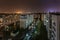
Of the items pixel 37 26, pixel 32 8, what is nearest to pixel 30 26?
pixel 37 26

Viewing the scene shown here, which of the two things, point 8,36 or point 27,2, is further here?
point 27,2

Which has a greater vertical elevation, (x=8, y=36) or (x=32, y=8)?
(x=32, y=8)

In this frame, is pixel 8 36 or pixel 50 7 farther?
pixel 50 7

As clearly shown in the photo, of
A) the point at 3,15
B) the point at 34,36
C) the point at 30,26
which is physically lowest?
the point at 34,36

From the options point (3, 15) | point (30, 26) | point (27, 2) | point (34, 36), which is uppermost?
point (27, 2)

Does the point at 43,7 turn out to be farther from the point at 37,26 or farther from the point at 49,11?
the point at 37,26

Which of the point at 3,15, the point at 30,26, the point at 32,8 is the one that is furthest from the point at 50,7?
the point at 3,15

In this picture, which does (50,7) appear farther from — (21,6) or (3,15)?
(3,15)

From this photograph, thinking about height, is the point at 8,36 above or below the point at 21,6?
below
